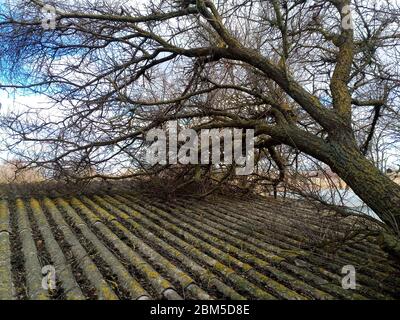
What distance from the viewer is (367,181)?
4.23 metres

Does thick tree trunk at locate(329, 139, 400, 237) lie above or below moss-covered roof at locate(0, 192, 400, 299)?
above

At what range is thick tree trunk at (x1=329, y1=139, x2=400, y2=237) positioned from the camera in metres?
3.97

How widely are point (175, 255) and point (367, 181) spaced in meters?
2.45

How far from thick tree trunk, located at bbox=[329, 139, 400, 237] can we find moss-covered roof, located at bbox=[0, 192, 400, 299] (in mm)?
397

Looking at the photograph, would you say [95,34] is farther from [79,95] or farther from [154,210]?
[154,210]

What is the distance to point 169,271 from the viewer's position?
3322 mm

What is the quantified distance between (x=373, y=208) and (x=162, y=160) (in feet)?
12.5

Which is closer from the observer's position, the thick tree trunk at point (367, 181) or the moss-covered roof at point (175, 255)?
the moss-covered roof at point (175, 255)

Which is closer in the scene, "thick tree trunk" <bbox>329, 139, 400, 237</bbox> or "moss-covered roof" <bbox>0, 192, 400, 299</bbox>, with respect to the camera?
"moss-covered roof" <bbox>0, 192, 400, 299</bbox>

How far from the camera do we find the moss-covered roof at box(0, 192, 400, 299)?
2.99 meters

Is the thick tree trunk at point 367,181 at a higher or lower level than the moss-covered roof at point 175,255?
higher

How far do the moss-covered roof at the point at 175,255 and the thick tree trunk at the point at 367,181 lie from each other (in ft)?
1.30

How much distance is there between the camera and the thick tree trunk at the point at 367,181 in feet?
13.0

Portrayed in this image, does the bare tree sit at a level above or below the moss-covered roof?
above
